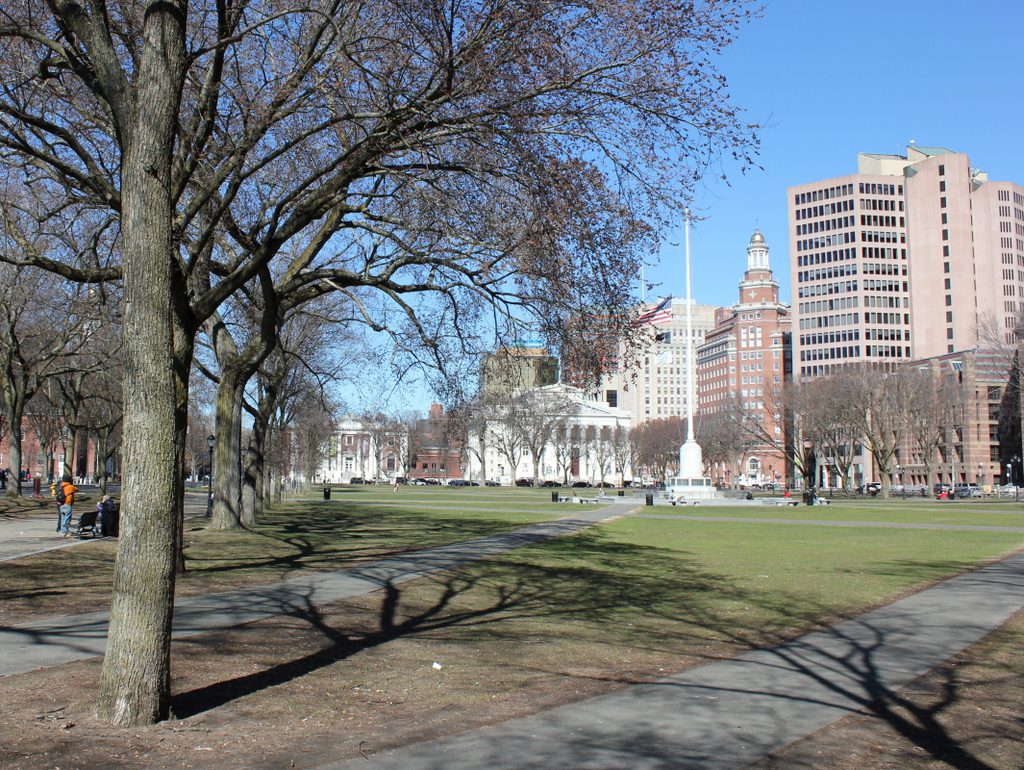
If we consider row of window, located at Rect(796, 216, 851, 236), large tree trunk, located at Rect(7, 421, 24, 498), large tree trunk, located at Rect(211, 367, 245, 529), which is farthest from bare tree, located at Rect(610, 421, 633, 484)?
large tree trunk, located at Rect(211, 367, 245, 529)

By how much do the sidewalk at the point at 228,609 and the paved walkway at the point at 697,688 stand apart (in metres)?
0.03

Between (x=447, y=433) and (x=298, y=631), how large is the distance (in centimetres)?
1014

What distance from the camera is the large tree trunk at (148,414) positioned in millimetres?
7059

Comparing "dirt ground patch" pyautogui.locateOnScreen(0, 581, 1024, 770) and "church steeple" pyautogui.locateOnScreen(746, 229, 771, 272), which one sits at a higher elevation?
"church steeple" pyautogui.locateOnScreen(746, 229, 771, 272)

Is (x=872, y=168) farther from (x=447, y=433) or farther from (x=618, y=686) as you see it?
(x=618, y=686)

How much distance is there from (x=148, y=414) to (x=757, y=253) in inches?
7222

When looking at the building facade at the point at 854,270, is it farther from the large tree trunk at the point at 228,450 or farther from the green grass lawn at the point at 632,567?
the large tree trunk at the point at 228,450

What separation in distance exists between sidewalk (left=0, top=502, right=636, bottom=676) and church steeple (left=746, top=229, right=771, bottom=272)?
6551 inches

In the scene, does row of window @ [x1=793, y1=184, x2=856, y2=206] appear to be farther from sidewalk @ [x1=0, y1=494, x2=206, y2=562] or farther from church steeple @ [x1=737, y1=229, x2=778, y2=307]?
sidewalk @ [x1=0, y1=494, x2=206, y2=562]

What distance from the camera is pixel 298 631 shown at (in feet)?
37.7

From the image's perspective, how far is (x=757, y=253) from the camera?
180875mm

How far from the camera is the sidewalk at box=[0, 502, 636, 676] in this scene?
9633 millimetres

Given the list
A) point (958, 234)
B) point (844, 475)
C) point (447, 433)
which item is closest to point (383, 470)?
point (844, 475)

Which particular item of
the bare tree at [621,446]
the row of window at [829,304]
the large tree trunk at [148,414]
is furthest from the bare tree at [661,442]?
the large tree trunk at [148,414]
